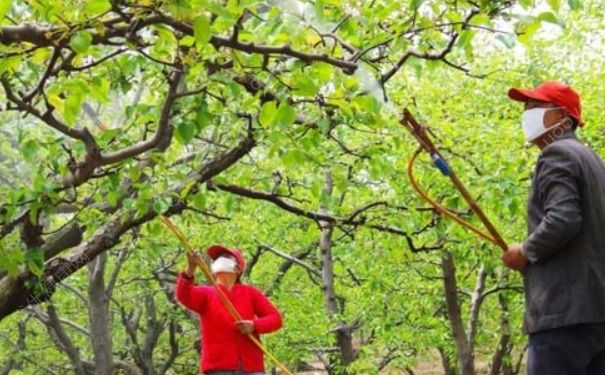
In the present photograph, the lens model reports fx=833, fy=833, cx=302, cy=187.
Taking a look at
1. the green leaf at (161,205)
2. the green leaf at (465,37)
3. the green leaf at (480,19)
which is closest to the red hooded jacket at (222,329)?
the green leaf at (161,205)

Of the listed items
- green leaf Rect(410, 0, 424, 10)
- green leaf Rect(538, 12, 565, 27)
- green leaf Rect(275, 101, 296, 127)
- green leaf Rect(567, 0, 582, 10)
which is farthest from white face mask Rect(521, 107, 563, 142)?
green leaf Rect(275, 101, 296, 127)

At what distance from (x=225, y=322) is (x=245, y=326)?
0.60 ft

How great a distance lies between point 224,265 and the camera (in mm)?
7074

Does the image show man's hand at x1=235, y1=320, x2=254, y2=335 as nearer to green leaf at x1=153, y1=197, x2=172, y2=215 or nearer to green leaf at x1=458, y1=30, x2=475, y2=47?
green leaf at x1=153, y1=197, x2=172, y2=215

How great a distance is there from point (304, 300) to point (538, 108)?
15465 millimetres

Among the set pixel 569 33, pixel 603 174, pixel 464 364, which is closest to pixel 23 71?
pixel 603 174

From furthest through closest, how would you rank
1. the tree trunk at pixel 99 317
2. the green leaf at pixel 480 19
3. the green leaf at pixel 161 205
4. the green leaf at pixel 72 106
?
1. the tree trunk at pixel 99 317
2. the green leaf at pixel 161 205
3. the green leaf at pixel 480 19
4. the green leaf at pixel 72 106

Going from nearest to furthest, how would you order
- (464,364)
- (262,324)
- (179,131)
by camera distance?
(179,131) → (262,324) → (464,364)

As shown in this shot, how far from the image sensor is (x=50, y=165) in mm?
5070

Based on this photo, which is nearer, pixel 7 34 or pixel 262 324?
pixel 7 34

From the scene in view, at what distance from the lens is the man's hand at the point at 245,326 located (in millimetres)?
6820

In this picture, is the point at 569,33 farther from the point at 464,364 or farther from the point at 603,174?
the point at 603,174

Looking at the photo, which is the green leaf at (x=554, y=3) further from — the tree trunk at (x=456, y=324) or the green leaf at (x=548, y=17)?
the tree trunk at (x=456, y=324)

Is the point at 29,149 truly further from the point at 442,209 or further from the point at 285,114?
the point at 442,209
